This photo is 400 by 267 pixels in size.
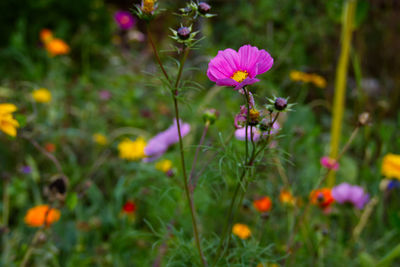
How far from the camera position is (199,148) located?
0.56 meters

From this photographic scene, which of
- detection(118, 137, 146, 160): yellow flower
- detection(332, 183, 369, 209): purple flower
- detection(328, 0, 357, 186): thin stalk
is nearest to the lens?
detection(332, 183, 369, 209): purple flower

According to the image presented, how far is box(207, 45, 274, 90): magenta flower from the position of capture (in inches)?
15.6

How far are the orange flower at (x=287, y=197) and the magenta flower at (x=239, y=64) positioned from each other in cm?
55

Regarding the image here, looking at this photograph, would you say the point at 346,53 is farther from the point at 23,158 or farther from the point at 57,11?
the point at 57,11

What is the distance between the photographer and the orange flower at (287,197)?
3.00 ft

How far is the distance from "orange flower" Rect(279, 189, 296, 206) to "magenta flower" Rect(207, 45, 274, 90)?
55cm

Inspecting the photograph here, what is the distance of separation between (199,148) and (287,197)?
0.49 m

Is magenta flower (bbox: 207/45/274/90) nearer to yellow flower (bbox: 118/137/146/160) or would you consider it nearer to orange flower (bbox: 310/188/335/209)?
orange flower (bbox: 310/188/335/209)

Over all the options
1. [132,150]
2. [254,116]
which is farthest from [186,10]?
[132,150]

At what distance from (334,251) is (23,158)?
118cm

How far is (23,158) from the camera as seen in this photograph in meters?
1.49

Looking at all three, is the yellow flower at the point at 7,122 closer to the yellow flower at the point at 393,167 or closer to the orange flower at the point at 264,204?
the orange flower at the point at 264,204

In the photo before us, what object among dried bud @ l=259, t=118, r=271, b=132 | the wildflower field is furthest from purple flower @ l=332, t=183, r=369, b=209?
dried bud @ l=259, t=118, r=271, b=132

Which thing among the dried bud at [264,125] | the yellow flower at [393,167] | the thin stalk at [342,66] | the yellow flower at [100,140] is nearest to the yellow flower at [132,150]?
the yellow flower at [100,140]
